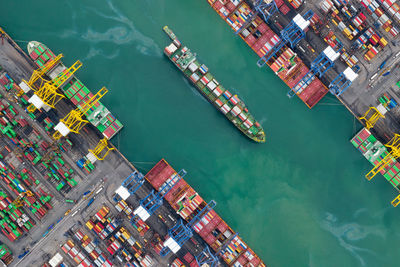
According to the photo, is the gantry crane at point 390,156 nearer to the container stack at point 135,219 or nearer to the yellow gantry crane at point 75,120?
the container stack at point 135,219

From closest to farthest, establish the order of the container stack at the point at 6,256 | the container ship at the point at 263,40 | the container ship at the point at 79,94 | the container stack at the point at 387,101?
1. the container ship at the point at 79,94
2. the container stack at the point at 6,256
3. the container stack at the point at 387,101
4. the container ship at the point at 263,40

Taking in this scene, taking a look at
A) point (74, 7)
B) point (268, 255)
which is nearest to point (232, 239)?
point (268, 255)

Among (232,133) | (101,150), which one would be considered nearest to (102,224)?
(101,150)

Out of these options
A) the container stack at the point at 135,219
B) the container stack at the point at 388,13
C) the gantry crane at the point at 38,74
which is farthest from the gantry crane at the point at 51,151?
the container stack at the point at 388,13

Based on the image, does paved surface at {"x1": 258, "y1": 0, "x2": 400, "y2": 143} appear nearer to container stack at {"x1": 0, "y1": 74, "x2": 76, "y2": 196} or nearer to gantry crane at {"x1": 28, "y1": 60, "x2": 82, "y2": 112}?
gantry crane at {"x1": 28, "y1": 60, "x2": 82, "y2": 112}

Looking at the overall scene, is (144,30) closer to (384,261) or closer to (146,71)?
(146,71)

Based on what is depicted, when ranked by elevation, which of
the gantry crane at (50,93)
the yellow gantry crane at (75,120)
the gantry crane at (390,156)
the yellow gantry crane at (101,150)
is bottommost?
the gantry crane at (390,156)
